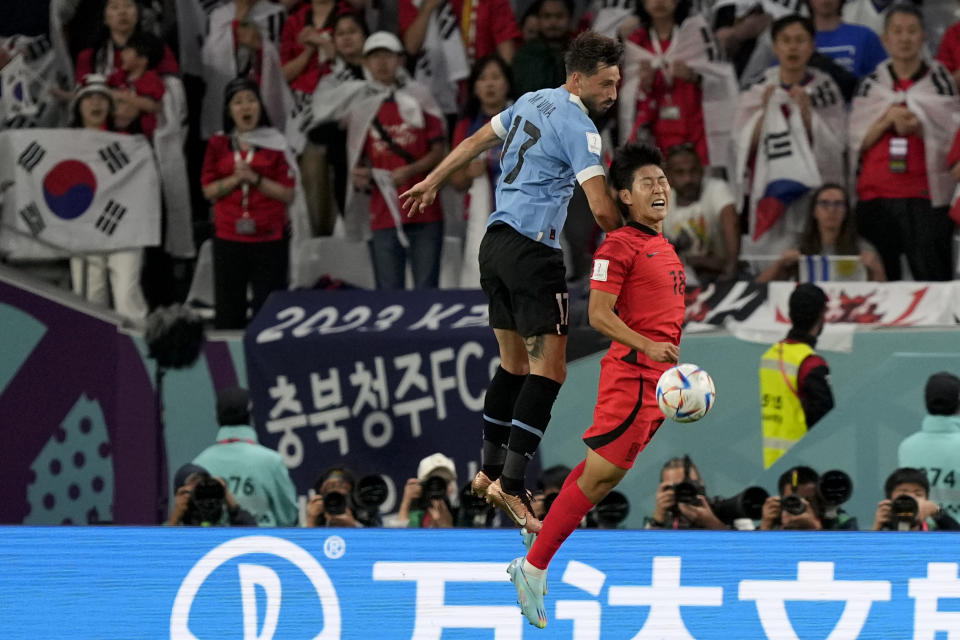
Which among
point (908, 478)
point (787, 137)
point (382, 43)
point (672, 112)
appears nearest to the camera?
point (908, 478)

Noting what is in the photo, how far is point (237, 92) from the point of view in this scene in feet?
40.5

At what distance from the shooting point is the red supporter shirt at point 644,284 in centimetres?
730

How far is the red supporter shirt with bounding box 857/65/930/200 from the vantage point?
11.7 m

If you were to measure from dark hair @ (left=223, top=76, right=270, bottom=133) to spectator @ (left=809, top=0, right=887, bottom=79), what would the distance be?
378 centimetres

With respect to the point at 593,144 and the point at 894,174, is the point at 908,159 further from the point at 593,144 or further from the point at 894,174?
the point at 593,144

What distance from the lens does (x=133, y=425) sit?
12.8 m

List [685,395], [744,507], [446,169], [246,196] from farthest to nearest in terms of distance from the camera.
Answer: [246,196] < [744,507] < [446,169] < [685,395]

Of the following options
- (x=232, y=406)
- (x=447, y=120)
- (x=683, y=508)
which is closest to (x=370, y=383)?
(x=232, y=406)

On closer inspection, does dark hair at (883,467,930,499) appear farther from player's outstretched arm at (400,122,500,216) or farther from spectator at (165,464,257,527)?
spectator at (165,464,257,527)

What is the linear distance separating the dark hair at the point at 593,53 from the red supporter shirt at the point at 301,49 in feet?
18.5

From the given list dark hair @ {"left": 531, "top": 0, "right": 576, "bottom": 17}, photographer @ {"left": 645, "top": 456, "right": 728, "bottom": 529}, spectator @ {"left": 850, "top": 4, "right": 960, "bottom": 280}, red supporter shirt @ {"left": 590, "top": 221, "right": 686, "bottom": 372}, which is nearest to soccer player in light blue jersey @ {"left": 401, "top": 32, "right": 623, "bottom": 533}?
red supporter shirt @ {"left": 590, "top": 221, "right": 686, "bottom": 372}

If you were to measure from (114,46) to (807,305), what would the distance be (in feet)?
17.8

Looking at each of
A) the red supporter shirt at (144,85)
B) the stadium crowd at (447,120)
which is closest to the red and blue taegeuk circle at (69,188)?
the stadium crowd at (447,120)

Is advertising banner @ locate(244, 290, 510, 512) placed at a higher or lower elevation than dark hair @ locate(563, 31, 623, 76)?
lower
